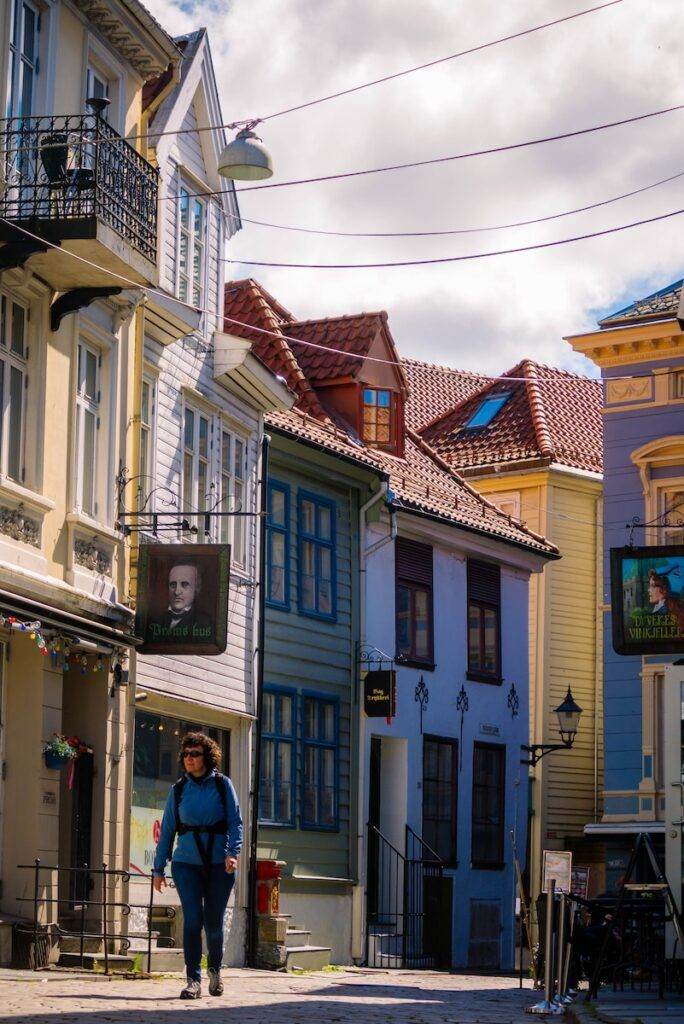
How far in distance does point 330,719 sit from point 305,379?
606cm

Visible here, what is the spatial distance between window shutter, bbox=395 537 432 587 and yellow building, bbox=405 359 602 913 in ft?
19.0

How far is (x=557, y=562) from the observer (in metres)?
38.0

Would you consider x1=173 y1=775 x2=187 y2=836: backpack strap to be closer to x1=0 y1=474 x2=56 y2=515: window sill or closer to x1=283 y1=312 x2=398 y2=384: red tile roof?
x1=0 y1=474 x2=56 y2=515: window sill

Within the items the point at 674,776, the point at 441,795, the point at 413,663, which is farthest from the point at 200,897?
the point at 441,795

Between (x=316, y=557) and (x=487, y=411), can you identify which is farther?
(x=487, y=411)

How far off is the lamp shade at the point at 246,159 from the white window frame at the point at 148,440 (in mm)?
3693

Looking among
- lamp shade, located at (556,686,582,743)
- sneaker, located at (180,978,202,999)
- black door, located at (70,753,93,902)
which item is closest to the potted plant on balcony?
black door, located at (70,753,93,902)

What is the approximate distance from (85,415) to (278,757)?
291 inches

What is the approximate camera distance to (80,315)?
19.3m

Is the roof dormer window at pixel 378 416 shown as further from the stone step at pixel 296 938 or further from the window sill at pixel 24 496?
the window sill at pixel 24 496

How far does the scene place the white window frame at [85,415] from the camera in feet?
63.9

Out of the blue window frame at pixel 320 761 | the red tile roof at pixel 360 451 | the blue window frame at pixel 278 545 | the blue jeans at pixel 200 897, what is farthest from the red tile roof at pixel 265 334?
the blue jeans at pixel 200 897

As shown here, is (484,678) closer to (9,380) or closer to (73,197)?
(9,380)

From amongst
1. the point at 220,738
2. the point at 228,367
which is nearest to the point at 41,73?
the point at 228,367
